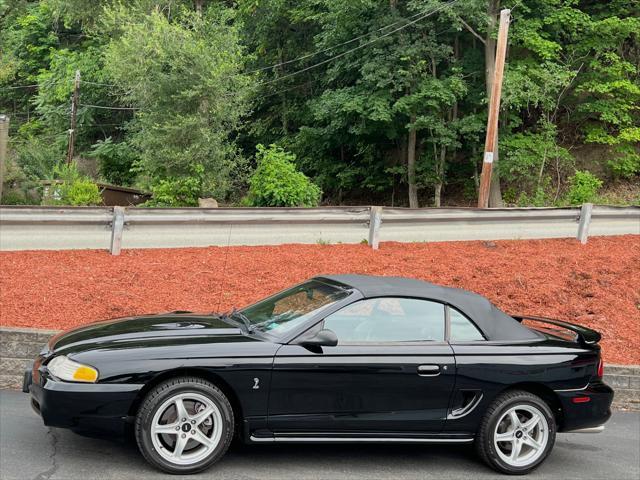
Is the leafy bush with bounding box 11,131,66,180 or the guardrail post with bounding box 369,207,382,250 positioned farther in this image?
the leafy bush with bounding box 11,131,66,180

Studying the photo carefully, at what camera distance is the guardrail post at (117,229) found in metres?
9.93

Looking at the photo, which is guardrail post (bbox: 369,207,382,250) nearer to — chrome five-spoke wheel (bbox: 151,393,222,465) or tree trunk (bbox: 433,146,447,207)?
chrome five-spoke wheel (bbox: 151,393,222,465)

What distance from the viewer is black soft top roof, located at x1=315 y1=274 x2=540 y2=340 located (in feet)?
18.1

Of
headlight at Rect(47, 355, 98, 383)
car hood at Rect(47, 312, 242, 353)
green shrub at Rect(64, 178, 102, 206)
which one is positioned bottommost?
headlight at Rect(47, 355, 98, 383)

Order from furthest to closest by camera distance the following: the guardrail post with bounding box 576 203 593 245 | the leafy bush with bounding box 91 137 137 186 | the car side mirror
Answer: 1. the leafy bush with bounding box 91 137 137 186
2. the guardrail post with bounding box 576 203 593 245
3. the car side mirror

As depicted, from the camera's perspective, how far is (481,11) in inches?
914

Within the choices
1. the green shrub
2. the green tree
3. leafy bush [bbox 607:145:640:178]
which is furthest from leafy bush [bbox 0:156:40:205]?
leafy bush [bbox 607:145:640:178]

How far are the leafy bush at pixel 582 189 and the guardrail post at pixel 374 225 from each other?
400 inches

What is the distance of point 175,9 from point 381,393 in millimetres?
29648

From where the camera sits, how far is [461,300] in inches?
221

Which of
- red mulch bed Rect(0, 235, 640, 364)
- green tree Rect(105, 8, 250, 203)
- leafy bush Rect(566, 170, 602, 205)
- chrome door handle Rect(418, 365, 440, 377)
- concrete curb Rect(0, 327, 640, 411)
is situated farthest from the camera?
leafy bush Rect(566, 170, 602, 205)

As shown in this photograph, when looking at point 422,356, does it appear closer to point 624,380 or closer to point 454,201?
point 624,380

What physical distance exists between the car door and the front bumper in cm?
102

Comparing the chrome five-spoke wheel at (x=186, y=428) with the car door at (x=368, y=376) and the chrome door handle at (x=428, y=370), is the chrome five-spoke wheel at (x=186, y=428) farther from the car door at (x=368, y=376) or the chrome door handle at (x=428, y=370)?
the chrome door handle at (x=428, y=370)
